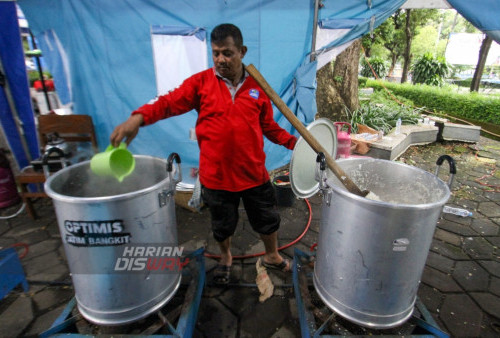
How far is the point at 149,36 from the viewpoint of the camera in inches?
131

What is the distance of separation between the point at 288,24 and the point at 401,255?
2.86m

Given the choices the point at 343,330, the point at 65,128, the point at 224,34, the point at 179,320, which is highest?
the point at 224,34

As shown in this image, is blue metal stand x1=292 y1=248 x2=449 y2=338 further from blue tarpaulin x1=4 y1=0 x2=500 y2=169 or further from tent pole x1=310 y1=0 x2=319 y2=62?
tent pole x1=310 y1=0 x2=319 y2=62

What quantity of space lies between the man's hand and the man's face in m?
0.62

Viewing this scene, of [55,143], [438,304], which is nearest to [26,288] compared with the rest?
[55,143]

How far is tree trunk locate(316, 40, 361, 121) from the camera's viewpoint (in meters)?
5.74

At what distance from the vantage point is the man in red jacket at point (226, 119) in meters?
1.87

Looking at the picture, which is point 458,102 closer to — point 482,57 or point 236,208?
point 482,57

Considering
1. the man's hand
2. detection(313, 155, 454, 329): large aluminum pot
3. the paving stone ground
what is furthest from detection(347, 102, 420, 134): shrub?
the man's hand

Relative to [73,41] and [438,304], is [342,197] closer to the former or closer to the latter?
[438,304]

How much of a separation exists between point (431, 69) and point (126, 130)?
59.1 ft

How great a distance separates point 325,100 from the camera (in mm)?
5844

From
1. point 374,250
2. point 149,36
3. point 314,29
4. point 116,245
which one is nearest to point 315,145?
point 374,250

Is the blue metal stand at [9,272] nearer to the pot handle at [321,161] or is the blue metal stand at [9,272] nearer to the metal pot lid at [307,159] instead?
the metal pot lid at [307,159]
